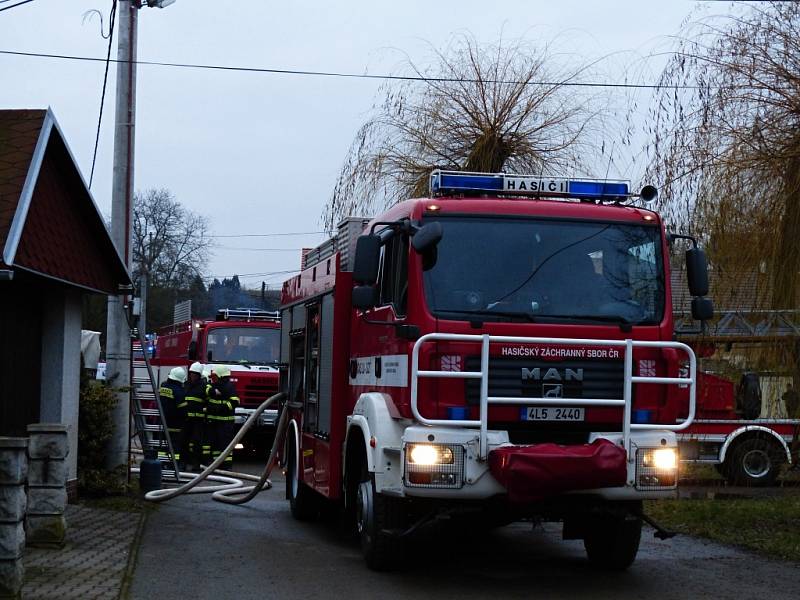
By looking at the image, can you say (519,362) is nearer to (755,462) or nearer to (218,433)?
(755,462)

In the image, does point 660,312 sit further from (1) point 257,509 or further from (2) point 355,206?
(2) point 355,206

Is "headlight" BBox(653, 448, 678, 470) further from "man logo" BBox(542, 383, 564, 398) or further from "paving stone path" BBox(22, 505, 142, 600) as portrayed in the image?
"paving stone path" BBox(22, 505, 142, 600)

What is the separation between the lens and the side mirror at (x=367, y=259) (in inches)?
344

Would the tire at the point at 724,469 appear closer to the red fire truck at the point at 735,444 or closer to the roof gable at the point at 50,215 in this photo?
the red fire truck at the point at 735,444

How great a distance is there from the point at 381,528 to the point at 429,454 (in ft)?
3.63

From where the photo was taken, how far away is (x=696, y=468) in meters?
19.7

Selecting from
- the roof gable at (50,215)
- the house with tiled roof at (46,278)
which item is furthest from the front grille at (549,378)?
the house with tiled roof at (46,278)

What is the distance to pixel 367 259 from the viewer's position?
8789 mm

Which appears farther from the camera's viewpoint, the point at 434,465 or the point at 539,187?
the point at 539,187

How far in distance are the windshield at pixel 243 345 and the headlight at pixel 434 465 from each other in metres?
14.7

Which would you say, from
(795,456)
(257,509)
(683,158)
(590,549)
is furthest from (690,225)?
(257,509)

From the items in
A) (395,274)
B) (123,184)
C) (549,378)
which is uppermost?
(123,184)

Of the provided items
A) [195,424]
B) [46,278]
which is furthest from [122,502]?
[195,424]

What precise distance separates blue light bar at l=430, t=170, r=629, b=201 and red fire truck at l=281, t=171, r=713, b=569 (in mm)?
13
